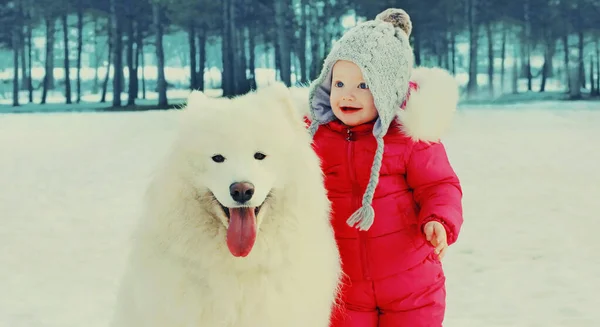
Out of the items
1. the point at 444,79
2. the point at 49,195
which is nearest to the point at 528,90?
the point at 49,195

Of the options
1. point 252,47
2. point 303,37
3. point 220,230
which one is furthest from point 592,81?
point 220,230

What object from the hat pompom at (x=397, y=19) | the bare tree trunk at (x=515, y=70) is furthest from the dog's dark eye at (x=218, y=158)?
the bare tree trunk at (x=515, y=70)

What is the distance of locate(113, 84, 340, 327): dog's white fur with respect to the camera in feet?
6.61

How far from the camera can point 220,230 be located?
6.74 feet

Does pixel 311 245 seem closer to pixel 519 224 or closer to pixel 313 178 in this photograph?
pixel 313 178

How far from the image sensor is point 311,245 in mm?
2170

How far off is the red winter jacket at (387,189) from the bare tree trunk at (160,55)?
13.5 m

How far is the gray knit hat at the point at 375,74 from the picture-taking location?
2326mm

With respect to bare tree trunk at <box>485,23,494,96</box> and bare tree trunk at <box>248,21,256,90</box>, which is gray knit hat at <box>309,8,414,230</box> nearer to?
bare tree trunk at <box>248,21,256,90</box>

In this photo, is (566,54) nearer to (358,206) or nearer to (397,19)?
(397,19)

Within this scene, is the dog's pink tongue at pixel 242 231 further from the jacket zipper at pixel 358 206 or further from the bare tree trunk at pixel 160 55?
the bare tree trunk at pixel 160 55

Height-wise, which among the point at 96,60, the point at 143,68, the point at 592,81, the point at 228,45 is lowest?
the point at 592,81

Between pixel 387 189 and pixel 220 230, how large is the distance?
0.72 m

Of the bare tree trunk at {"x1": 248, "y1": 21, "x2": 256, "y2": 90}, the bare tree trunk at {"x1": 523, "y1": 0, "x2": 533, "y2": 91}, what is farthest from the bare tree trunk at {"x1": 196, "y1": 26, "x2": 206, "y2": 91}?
the bare tree trunk at {"x1": 523, "y1": 0, "x2": 533, "y2": 91}
